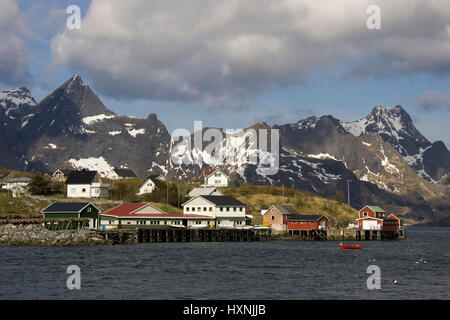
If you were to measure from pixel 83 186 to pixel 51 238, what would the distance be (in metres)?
51.6

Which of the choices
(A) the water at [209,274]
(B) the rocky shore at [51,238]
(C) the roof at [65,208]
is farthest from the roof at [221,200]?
(A) the water at [209,274]

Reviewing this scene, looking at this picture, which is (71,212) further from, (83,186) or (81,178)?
(81,178)

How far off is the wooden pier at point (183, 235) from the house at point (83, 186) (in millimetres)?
42697

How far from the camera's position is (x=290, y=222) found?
13312 cm

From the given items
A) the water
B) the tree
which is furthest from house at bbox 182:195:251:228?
the tree

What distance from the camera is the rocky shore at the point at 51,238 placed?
330 feet

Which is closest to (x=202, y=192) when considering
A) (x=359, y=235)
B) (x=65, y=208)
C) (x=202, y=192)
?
(x=202, y=192)

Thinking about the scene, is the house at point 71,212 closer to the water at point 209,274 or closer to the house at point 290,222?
the water at point 209,274

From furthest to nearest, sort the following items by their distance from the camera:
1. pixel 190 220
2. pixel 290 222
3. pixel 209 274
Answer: pixel 290 222 < pixel 190 220 < pixel 209 274

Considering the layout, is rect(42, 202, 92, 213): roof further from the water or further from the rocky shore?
the water
